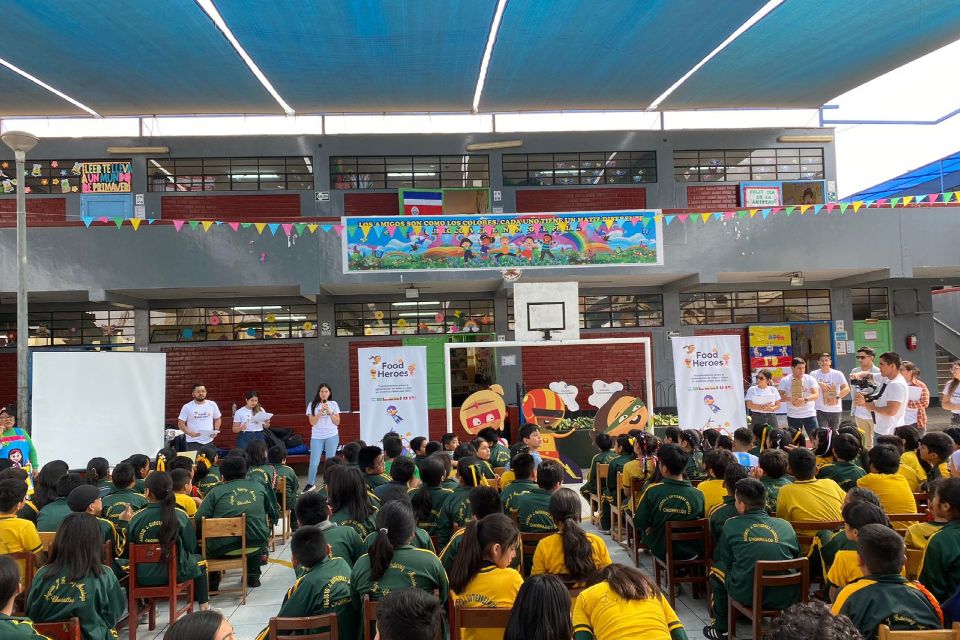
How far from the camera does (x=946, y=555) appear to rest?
3.11m

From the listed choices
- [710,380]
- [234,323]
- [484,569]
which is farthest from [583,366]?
[484,569]

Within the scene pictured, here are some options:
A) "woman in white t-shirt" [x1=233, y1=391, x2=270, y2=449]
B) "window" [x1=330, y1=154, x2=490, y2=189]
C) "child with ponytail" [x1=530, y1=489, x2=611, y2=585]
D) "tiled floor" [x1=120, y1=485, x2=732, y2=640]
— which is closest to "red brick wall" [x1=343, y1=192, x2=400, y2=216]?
"window" [x1=330, y1=154, x2=490, y2=189]

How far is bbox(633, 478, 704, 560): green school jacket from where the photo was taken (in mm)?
4680

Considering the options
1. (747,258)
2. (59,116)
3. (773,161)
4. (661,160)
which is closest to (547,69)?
(661,160)

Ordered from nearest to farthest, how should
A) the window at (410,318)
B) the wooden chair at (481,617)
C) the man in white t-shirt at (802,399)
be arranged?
the wooden chair at (481,617), the man in white t-shirt at (802,399), the window at (410,318)

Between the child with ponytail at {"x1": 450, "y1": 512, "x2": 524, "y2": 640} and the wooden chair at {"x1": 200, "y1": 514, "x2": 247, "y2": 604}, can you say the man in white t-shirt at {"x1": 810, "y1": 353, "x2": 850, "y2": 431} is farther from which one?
the wooden chair at {"x1": 200, "y1": 514, "x2": 247, "y2": 604}

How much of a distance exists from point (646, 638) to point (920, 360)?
15.7m

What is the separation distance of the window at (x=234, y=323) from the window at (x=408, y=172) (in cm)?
309

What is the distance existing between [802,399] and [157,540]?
302 inches

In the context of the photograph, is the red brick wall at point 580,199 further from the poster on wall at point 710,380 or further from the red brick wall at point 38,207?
the red brick wall at point 38,207

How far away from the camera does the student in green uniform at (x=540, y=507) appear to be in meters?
4.51

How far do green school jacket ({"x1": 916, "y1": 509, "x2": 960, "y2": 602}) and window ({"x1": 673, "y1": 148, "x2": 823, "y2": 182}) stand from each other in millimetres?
13023

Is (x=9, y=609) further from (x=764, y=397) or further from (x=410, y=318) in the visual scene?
(x=410, y=318)

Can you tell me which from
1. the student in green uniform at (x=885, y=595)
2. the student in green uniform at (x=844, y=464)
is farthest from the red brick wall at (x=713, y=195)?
the student in green uniform at (x=885, y=595)
